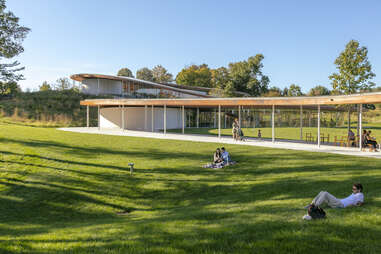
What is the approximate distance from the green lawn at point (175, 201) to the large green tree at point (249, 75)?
1715 inches

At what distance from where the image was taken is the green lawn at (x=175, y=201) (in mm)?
4383

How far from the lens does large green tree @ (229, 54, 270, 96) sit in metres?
57.9

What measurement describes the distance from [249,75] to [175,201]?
53.1 metres

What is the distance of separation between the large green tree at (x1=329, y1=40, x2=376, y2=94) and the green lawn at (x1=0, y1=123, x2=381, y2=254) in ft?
36.9

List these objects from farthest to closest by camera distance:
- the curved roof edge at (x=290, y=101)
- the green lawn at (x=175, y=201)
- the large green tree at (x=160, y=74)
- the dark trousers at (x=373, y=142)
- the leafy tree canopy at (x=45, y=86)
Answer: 1. the large green tree at (x=160, y=74)
2. the leafy tree canopy at (x=45, y=86)
3. the dark trousers at (x=373, y=142)
4. the curved roof edge at (x=290, y=101)
5. the green lawn at (x=175, y=201)

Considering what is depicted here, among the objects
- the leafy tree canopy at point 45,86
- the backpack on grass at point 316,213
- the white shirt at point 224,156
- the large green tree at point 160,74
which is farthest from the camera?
the large green tree at point 160,74

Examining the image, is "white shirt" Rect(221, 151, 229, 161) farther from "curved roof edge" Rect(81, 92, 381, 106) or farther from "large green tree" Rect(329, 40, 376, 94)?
"large green tree" Rect(329, 40, 376, 94)

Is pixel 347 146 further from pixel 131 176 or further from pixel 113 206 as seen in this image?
pixel 113 206

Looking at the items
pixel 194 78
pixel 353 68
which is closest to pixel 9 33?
pixel 353 68

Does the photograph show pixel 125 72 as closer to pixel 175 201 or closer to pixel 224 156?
pixel 224 156

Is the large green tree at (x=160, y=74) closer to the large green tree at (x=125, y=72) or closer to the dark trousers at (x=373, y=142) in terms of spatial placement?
the large green tree at (x=125, y=72)

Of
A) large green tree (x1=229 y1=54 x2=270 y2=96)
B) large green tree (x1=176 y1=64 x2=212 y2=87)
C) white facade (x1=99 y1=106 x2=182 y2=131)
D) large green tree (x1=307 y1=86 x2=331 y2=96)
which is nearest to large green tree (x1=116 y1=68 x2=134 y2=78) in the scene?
large green tree (x1=176 y1=64 x2=212 y2=87)

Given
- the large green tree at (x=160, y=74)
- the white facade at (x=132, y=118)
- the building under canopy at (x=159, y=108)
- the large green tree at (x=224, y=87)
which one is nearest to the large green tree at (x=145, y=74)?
the large green tree at (x=160, y=74)

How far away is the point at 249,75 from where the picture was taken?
2308 inches
